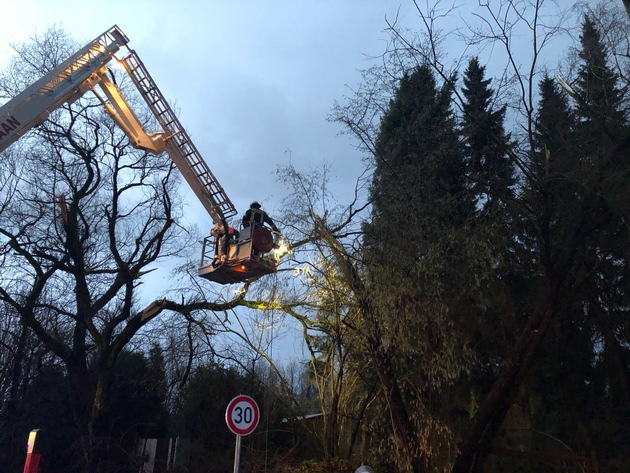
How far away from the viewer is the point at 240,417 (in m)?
9.52

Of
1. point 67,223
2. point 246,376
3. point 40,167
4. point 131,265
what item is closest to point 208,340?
point 246,376

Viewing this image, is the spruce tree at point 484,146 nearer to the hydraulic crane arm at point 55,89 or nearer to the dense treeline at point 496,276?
the dense treeline at point 496,276

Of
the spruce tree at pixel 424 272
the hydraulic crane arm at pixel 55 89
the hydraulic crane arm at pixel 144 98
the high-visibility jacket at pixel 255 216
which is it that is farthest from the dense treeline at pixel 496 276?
the hydraulic crane arm at pixel 55 89

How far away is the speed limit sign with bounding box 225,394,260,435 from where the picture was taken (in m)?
A: 9.41

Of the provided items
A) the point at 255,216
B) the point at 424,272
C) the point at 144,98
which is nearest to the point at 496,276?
the point at 424,272

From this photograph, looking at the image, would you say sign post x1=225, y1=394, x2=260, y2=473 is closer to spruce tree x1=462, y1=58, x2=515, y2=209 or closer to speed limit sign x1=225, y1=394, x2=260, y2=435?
speed limit sign x1=225, y1=394, x2=260, y2=435

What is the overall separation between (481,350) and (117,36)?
37.8 feet

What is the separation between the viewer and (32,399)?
21.8 m

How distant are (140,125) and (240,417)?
811 centimetres

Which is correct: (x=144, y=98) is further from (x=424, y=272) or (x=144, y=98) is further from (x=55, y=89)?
(x=424, y=272)

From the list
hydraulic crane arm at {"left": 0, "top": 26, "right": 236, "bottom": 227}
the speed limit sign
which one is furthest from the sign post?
hydraulic crane arm at {"left": 0, "top": 26, "right": 236, "bottom": 227}

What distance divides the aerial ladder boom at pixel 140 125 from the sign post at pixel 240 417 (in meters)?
3.49

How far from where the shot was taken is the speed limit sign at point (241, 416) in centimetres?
941

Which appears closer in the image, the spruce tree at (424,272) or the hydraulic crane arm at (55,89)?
the spruce tree at (424,272)
